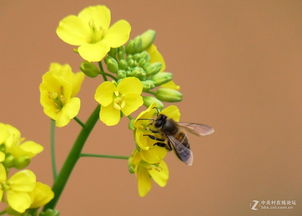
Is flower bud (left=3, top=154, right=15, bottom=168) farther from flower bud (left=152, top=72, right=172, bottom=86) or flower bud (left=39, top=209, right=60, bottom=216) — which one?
flower bud (left=152, top=72, right=172, bottom=86)

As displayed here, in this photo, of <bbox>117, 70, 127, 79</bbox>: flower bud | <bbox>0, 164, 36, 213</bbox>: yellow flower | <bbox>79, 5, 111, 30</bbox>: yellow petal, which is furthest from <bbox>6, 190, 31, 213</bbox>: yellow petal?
<bbox>79, 5, 111, 30</bbox>: yellow petal

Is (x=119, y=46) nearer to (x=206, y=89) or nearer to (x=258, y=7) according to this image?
(x=206, y=89)

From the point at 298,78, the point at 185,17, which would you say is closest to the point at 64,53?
the point at 185,17

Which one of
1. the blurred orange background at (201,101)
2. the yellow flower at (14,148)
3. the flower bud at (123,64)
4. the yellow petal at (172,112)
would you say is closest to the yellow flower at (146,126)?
the yellow petal at (172,112)

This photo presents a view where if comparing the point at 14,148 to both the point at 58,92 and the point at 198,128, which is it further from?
the point at 198,128

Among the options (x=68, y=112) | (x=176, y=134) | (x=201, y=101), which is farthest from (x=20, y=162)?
(x=201, y=101)
